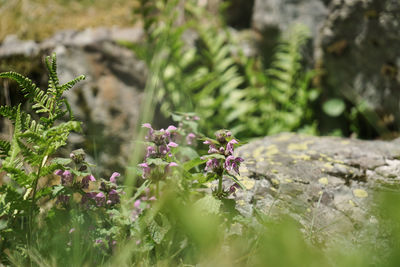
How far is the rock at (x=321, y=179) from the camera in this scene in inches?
57.1

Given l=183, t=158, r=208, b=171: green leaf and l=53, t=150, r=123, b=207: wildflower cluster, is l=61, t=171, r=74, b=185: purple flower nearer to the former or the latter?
l=53, t=150, r=123, b=207: wildflower cluster

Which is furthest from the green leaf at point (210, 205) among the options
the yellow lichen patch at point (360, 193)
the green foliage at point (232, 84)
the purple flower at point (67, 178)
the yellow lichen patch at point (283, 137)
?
the green foliage at point (232, 84)

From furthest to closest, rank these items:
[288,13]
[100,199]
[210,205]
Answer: [288,13], [100,199], [210,205]

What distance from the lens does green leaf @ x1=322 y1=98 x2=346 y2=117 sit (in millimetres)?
3396

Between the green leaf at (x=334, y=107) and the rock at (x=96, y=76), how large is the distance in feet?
6.05

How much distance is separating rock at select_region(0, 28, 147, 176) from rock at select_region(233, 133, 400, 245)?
163cm

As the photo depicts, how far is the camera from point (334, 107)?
3424mm

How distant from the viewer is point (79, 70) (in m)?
3.40

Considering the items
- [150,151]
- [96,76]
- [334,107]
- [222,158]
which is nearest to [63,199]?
[150,151]

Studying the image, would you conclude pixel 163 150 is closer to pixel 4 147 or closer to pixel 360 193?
pixel 4 147

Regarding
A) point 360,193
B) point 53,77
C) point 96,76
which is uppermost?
point 96,76

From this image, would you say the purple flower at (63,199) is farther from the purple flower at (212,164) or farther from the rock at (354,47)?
the rock at (354,47)

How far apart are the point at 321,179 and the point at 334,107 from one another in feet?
6.17

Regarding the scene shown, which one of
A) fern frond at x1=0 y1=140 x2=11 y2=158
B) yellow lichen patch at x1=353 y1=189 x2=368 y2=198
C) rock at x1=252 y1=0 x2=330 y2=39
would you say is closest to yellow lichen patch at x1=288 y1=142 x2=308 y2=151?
yellow lichen patch at x1=353 y1=189 x2=368 y2=198
